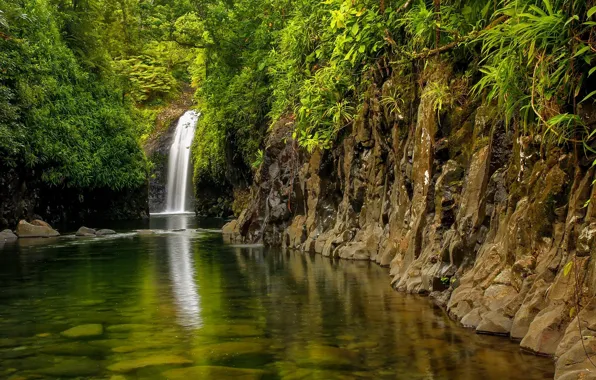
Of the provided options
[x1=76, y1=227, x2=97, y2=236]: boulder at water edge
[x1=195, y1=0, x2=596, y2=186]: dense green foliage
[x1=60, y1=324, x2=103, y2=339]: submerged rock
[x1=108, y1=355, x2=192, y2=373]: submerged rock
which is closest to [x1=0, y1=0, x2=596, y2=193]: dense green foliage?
[x1=195, y1=0, x2=596, y2=186]: dense green foliage

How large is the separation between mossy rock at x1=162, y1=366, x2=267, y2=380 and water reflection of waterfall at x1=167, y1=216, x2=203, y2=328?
5.76 feet

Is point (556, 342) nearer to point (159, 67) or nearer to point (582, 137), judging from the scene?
point (582, 137)

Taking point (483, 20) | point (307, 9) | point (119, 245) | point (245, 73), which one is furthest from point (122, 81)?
point (483, 20)

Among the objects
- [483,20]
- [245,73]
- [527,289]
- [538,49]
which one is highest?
[245,73]

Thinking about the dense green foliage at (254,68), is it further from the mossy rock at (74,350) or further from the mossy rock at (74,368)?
the mossy rock at (74,350)

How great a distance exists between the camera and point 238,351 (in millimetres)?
6289

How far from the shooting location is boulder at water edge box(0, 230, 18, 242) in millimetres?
21453

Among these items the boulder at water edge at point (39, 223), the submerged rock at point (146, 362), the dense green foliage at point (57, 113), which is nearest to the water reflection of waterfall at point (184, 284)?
the submerged rock at point (146, 362)

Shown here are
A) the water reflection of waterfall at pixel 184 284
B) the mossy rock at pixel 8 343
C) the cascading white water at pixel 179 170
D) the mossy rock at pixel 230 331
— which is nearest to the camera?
the mossy rock at pixel 8 343

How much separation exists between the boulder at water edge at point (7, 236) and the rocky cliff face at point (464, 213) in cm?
975

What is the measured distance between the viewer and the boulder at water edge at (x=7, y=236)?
70.4 feet

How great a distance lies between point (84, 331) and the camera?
723cm

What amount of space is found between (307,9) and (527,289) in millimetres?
11758

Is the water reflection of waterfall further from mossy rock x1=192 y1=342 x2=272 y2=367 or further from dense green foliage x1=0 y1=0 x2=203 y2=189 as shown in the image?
dense green foliage x1=0 y1=0 x2=203 y2=189
